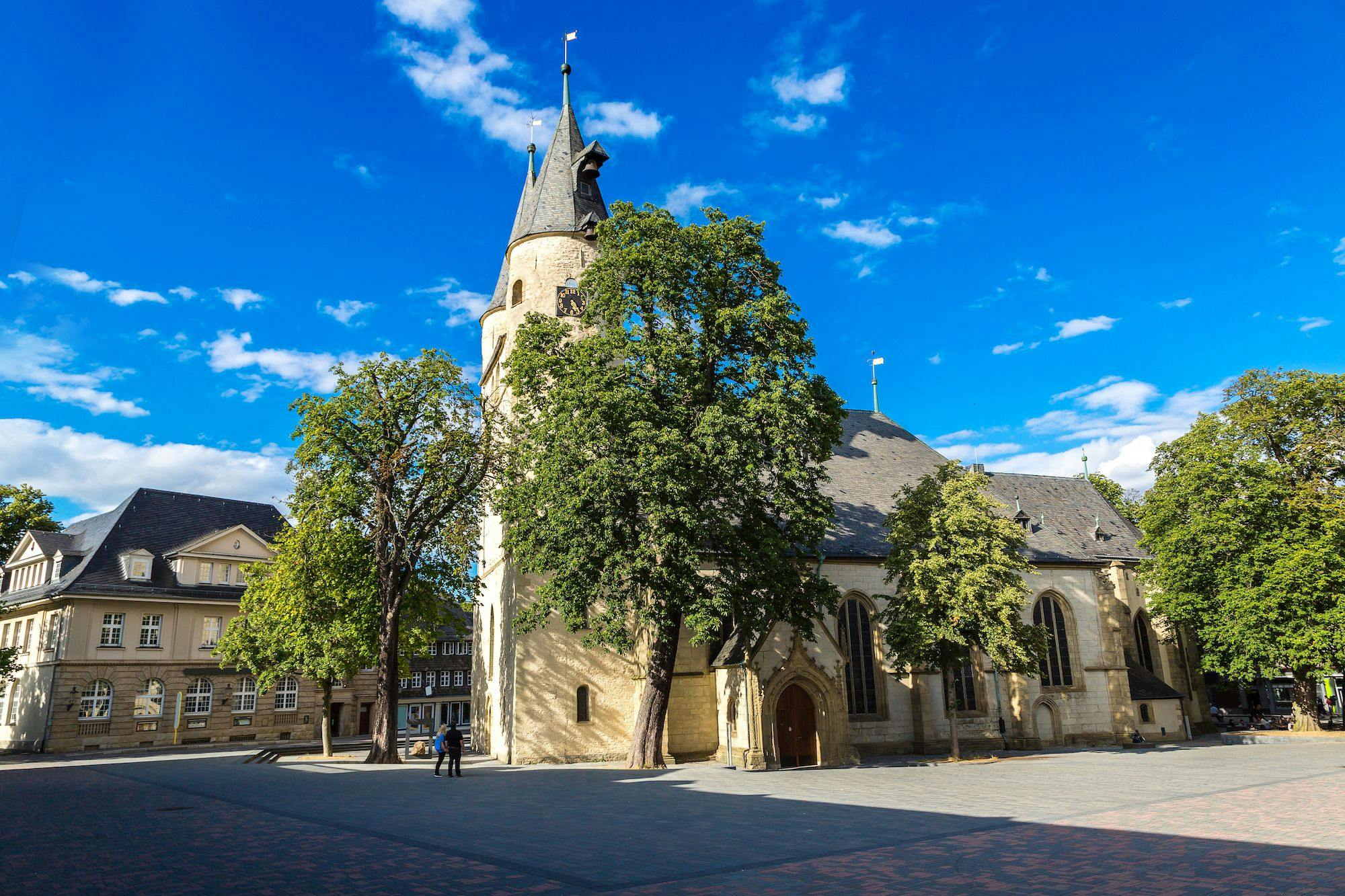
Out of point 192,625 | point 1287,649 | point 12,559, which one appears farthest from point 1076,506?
point 12,559

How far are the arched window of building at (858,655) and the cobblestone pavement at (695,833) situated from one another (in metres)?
8.14

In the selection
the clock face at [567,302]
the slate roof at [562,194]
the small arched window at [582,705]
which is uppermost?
the slate roof at [562,194]

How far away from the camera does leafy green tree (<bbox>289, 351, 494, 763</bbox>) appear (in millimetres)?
28739

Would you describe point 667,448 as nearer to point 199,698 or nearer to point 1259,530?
point 1259,530

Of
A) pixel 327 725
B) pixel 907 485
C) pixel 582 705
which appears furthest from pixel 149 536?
pixel 907 485

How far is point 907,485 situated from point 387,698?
20013mm

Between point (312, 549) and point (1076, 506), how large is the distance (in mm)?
33660

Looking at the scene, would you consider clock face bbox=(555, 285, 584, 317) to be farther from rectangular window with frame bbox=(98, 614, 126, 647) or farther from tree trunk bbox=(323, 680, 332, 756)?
rectangular window with frame bbox=(98, 614, 126, 647)

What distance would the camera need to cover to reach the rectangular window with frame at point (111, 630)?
1601 inches

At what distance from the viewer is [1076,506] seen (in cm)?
4128

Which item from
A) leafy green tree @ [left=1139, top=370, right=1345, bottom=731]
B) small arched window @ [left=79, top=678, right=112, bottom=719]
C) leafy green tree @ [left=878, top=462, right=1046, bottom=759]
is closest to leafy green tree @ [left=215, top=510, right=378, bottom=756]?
small arched window @ [left=79, top=678, right=112, bottom=719]

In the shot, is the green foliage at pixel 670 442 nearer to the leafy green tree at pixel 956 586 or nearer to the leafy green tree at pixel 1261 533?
the leafy green tree at pixel 956 586

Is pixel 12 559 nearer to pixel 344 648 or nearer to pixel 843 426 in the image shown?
pixel 344 648

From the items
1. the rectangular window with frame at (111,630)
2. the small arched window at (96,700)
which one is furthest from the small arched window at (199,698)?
the rectangular window with frame at (111,630)
